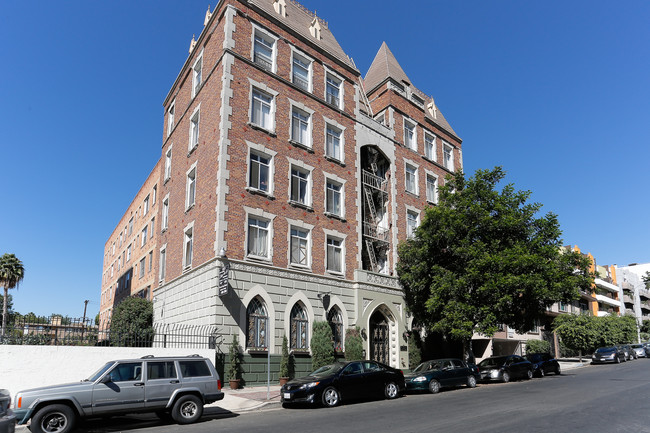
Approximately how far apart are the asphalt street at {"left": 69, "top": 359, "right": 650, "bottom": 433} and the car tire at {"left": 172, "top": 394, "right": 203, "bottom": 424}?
0.79 ft

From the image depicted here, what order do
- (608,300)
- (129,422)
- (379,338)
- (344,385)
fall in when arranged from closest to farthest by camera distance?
1. (129,422)
2. (344,385)
3. (379,338)
4. (608,300)

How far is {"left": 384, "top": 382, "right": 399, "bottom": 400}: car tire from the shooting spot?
16.9m

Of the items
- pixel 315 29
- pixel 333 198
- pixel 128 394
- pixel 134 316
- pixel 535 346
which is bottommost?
pixel 535 346

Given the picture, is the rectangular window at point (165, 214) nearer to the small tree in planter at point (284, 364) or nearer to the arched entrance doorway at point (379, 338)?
the small tree in planter at point (284, 364)

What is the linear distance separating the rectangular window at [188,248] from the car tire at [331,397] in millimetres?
10987

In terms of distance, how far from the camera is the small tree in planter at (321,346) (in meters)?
21.4

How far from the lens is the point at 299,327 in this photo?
22125 mm

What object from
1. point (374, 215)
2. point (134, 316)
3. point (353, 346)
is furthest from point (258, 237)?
point (134, 316)

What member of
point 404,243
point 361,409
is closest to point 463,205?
point 404,243

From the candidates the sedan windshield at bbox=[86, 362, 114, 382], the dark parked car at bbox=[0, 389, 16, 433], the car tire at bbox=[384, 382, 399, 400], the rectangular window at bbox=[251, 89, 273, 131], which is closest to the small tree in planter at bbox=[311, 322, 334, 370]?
the car tire at bbox=[384, 382, 399, 400]

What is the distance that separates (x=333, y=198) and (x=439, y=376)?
416 inches

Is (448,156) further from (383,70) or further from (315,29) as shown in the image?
(315,29)

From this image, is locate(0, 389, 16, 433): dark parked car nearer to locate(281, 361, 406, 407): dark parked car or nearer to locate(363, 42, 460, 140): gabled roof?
locate(281, 361, 406, 407): dark parked car

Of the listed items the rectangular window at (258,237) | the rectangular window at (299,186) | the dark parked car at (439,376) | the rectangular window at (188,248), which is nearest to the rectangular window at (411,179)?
the rectangular window at (299,186)
